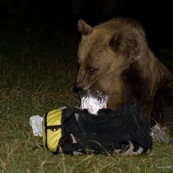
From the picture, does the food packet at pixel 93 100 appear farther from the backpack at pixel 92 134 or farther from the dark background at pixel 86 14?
the dark background at pixel 86 14

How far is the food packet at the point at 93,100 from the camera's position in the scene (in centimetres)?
651

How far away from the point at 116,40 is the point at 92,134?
1514mm

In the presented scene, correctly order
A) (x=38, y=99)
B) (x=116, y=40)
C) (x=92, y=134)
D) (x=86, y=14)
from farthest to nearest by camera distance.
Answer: (x=86, y=14) → (x=38, y=99) → (x=116, y=40) → (x=92, y=134)

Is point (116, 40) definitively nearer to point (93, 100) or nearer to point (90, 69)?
point (90, 69)

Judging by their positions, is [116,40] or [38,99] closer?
[116,40]

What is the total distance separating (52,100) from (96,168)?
112 inches

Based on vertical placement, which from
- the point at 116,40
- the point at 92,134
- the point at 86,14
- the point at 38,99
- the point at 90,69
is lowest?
the point at 86,14

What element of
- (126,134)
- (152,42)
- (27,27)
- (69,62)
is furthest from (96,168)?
(152,42)

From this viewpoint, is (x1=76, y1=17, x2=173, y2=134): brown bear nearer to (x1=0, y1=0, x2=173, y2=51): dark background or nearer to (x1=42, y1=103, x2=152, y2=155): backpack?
(x1=42, y1=103, x2=152, y2=155): backpack

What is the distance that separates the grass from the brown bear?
71cm

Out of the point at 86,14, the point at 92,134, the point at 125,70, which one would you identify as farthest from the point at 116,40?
the point at 86,14

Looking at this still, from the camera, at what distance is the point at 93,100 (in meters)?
6.58

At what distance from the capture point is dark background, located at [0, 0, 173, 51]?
14602 mm

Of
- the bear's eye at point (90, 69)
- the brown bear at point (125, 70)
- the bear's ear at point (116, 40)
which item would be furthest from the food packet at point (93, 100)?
the bear's ear at point (116, 40)
